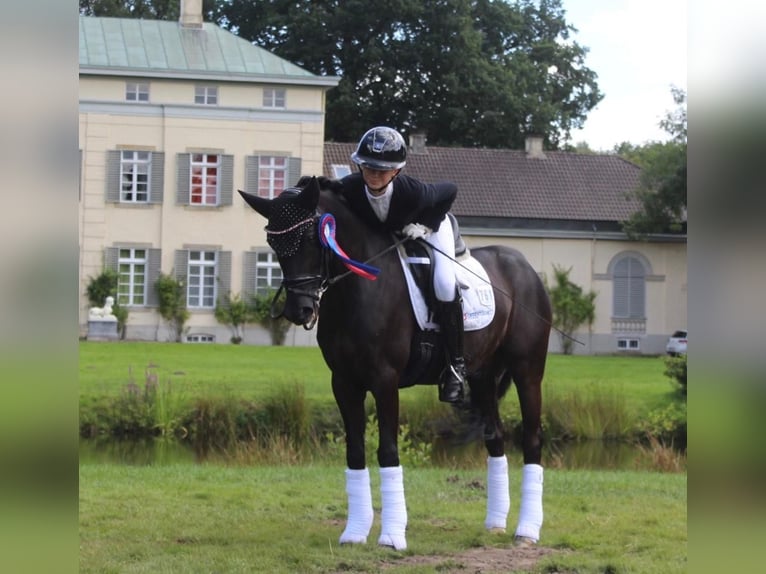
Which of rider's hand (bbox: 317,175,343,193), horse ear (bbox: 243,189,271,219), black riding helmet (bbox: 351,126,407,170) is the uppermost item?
black riding helmet (bbox: 351,126,407,170)

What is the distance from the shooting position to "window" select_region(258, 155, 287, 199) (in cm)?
3766

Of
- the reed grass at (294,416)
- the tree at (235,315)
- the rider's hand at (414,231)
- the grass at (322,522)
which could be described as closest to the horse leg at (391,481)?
the grass at (322,522)

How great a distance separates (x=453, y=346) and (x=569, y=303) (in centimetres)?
3160

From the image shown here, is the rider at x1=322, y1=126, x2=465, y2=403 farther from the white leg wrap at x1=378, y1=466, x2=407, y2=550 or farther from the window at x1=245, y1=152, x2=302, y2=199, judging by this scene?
the window at x1=245, y1=152, x2=302, y2=199

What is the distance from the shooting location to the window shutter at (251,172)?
37.5 meters

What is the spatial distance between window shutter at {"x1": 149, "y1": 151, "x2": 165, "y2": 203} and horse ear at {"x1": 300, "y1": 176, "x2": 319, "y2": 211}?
3184cm

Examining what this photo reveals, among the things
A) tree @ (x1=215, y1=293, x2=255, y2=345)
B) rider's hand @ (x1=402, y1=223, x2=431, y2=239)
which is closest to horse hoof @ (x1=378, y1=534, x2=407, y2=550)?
rider's hand @ (x1=402, y1=223, x2=431, y2=239)

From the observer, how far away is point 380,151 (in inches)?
266

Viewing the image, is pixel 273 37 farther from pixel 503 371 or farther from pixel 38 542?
pixel 38 542

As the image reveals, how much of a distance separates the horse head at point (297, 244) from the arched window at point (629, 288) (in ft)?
113

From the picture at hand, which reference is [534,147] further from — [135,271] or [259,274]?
[135,271]

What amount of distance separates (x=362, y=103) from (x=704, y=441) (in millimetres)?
45541

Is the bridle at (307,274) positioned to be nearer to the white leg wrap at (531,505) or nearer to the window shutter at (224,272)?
the white leg wrap at (531,505)

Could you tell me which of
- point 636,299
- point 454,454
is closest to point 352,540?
point 454,454
